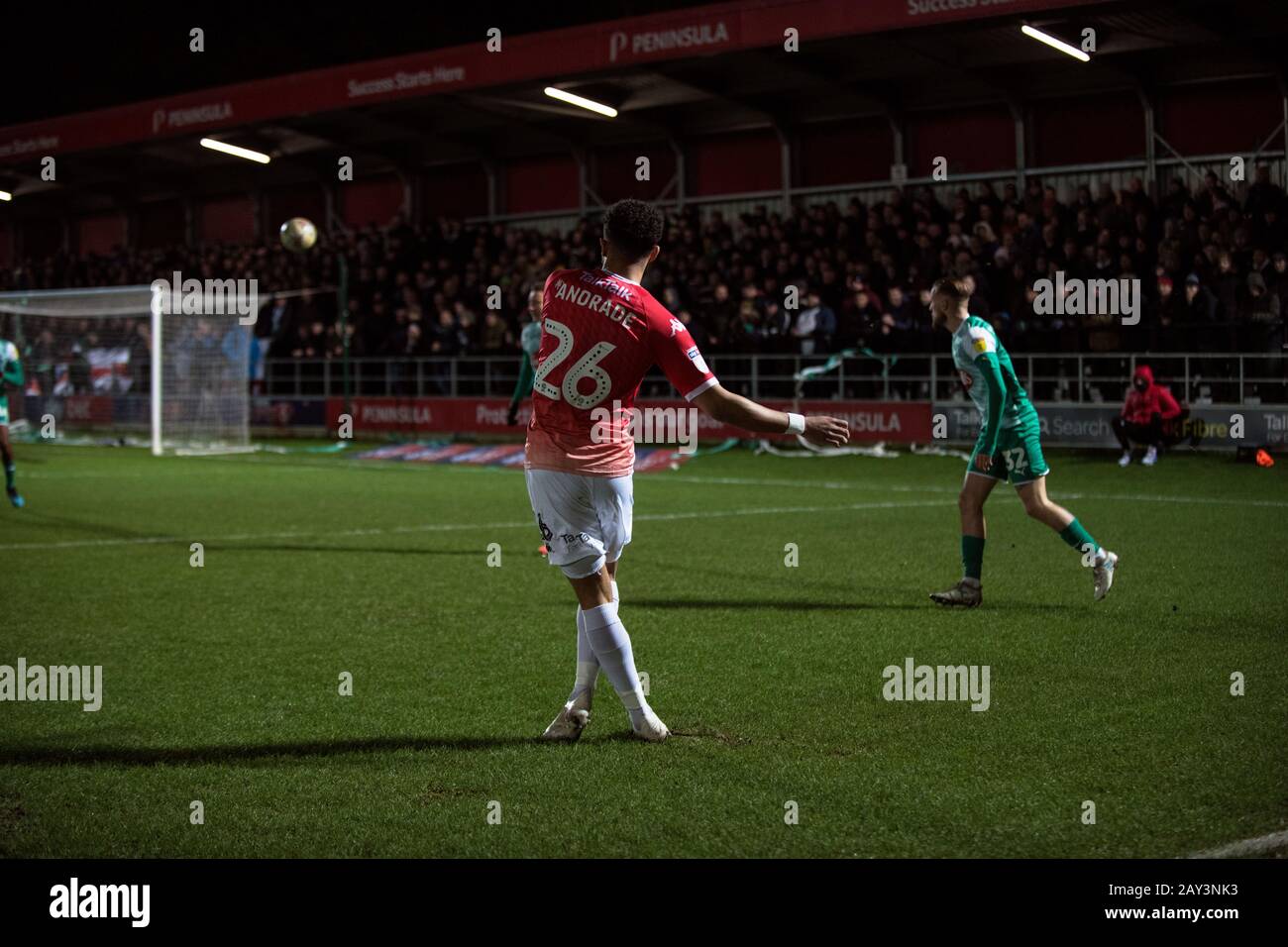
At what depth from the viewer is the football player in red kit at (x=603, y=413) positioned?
5875mm

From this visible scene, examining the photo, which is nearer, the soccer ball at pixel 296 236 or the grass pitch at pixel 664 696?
the grass pitch at pixel 664 696

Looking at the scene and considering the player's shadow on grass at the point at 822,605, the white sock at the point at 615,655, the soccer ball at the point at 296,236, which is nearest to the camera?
the white sock at the point at 615,655

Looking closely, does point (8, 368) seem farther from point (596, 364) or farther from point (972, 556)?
A: point (596, 364)

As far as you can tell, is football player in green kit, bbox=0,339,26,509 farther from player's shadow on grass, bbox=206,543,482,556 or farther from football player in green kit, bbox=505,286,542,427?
football player in green kit, bbox=505,286,542,427

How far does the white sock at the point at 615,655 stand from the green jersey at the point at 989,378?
4191 millimetres

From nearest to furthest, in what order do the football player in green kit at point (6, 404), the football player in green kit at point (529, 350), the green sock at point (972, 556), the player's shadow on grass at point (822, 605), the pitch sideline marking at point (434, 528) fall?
the player's shadow on grass at point (822, 605) < the green sock at point (972, 556) < the football player in green kit at point (529, 350) < the pitch sideline marking at point (434, 528) < the football player in green kit at point (6, 404)

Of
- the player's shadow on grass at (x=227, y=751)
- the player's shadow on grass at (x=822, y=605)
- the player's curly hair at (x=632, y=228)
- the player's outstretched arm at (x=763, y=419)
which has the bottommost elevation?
the player's shadow on grass at (x=227, y=751)

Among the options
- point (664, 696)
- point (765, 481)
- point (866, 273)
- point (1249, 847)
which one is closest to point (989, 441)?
point (664, 696)

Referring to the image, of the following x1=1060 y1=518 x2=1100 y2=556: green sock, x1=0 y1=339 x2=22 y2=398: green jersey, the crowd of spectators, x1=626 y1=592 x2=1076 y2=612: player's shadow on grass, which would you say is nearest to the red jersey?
x1=626 y1=592 x2=1076 y2=612: player's shadow on grass

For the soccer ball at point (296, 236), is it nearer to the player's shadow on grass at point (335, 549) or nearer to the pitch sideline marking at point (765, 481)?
the pitch sideline marking at point (765, 481)

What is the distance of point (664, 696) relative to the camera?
6855 mm

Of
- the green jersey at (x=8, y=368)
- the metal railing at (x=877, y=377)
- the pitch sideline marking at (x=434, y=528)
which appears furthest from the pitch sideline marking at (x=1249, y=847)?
the metal railing at (x=877, y=377)

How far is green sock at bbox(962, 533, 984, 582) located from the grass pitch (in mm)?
239

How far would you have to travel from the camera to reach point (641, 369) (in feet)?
19.6
